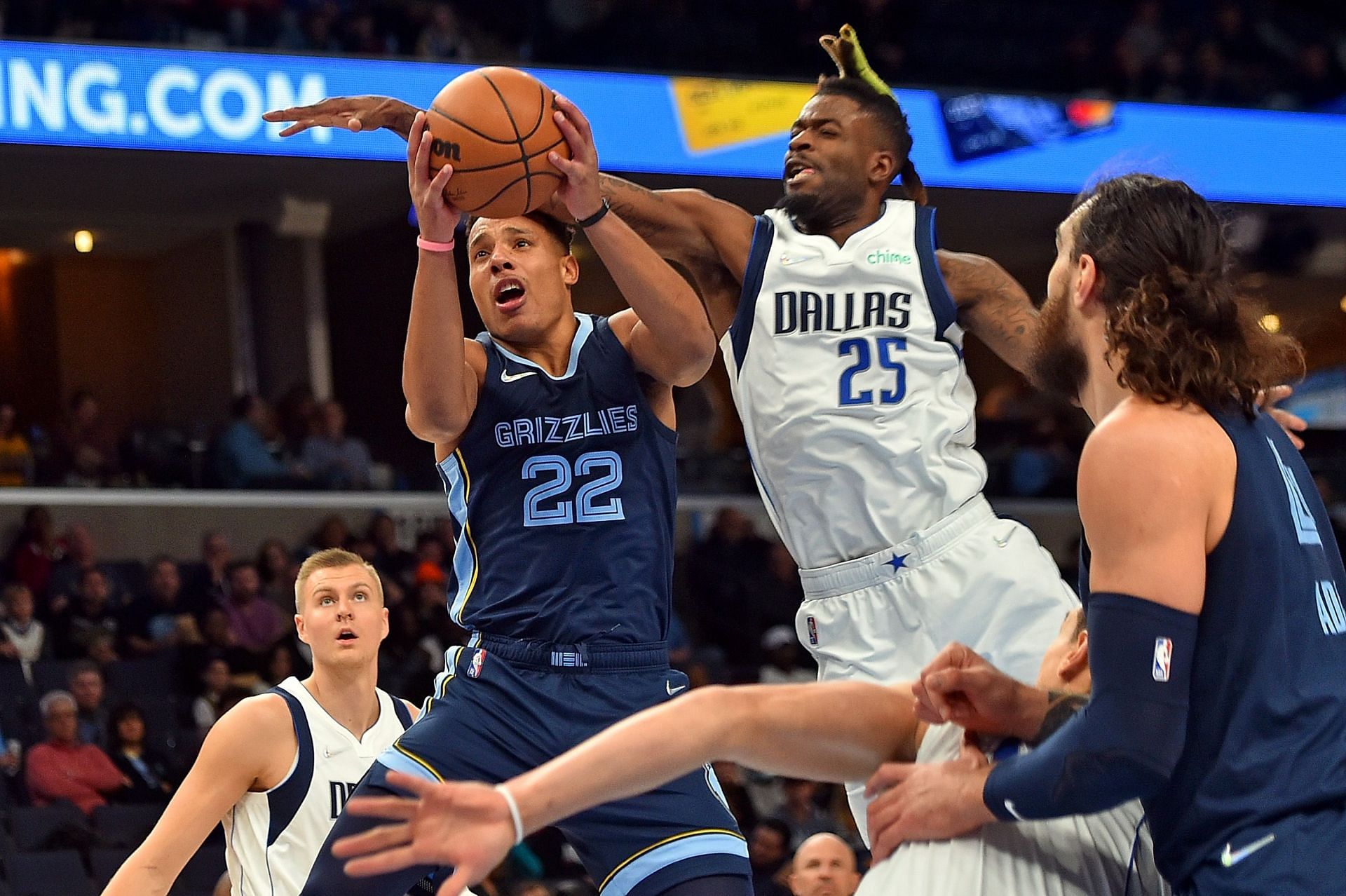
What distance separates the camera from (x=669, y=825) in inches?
150

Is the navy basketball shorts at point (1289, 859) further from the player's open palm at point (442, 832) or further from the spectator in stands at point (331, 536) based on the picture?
the spectator in stands at point (331, 536)

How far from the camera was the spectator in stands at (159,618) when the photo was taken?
37.1 ft

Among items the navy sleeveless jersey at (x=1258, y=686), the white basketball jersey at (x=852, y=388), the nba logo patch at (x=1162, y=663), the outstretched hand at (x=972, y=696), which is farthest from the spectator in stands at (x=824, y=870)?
the nba logo patch at (x=1162, y=663)

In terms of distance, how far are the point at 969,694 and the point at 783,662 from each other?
9907 millimetres

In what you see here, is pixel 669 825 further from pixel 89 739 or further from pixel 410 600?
pixel 410 600

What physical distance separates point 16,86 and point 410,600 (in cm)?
454

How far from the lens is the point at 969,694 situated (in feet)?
8.83

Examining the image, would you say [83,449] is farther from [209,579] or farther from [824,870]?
[824,870]

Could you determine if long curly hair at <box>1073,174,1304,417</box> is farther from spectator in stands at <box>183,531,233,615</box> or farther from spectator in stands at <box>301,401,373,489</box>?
spectator in stands at <box>301,401,373,489</box>

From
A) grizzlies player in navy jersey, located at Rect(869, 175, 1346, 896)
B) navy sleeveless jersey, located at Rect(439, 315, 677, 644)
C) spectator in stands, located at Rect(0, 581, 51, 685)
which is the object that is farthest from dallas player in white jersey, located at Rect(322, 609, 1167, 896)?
spectator in stands, located at Rect(0, 581, 51, 685)

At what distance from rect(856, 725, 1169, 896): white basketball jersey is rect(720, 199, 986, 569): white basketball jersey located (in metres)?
1.76

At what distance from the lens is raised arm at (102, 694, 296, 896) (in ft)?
15.1

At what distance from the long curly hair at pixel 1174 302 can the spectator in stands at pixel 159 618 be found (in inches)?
379

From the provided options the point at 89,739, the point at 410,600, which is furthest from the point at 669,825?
the point at 410,600
